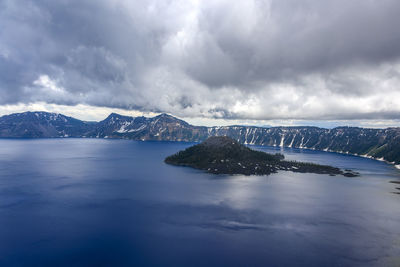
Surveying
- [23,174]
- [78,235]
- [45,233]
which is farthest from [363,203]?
[23,174]

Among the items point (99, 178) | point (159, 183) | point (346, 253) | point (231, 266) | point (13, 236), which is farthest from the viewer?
point (99, 178)

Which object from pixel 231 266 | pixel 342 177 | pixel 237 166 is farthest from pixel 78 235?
pixel 342 177

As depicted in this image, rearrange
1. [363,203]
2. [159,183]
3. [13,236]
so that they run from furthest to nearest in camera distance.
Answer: [159,183], [363,203], [13,236]

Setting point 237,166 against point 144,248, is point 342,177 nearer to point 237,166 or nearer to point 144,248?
point 237,166

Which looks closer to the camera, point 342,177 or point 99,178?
point 99,178

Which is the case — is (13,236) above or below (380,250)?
below

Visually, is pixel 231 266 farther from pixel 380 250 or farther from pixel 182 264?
pixel 380 250
